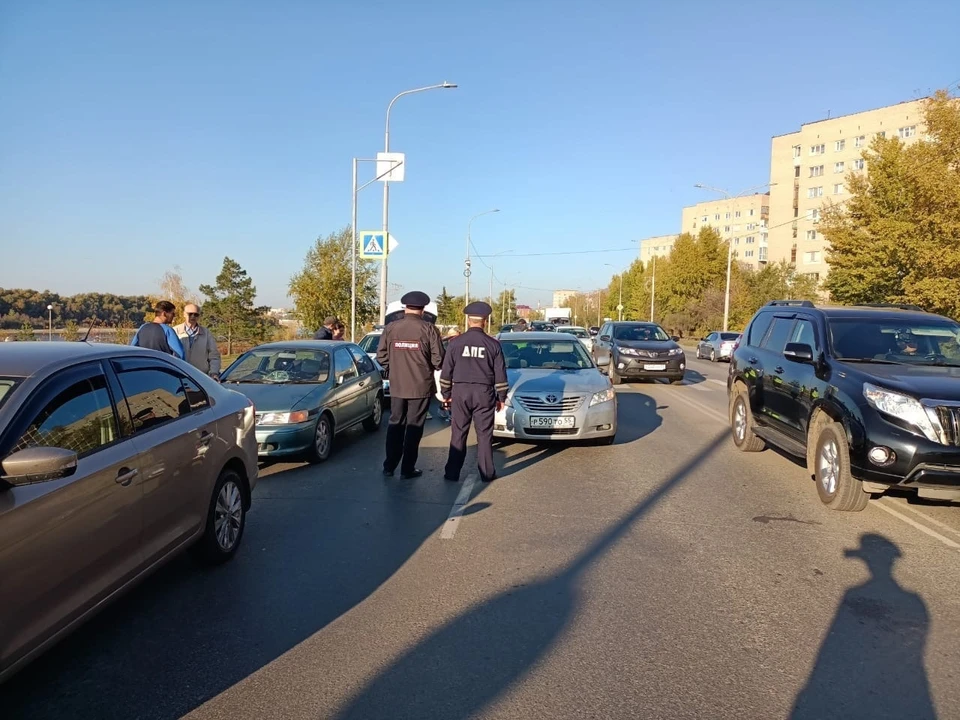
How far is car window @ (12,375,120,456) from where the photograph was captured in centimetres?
325

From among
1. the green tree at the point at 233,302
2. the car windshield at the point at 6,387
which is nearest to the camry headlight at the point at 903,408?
the car windshield at the point at 6,387

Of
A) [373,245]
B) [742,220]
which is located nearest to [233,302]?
[373,245]

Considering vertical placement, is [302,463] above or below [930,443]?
below

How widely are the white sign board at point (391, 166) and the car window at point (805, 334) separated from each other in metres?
17.1

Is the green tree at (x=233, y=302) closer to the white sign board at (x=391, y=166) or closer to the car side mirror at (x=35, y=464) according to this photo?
the white sign board at (x=391, y=166)

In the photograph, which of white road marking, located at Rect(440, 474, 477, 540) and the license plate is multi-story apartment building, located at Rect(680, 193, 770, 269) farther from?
white road marking, located at Rect(440, 474, 477, 540)

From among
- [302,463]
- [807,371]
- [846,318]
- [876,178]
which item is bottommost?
[302,463]

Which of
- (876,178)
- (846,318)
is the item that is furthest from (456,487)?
(876,178)

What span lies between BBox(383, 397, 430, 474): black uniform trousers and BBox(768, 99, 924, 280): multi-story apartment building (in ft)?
229

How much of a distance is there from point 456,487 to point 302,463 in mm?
2330

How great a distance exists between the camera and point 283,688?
10.8 ft

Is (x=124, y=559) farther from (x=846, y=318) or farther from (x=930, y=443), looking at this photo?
(x=846, y=318)

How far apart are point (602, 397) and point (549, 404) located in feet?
2.51

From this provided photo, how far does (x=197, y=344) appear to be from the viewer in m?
9.27
